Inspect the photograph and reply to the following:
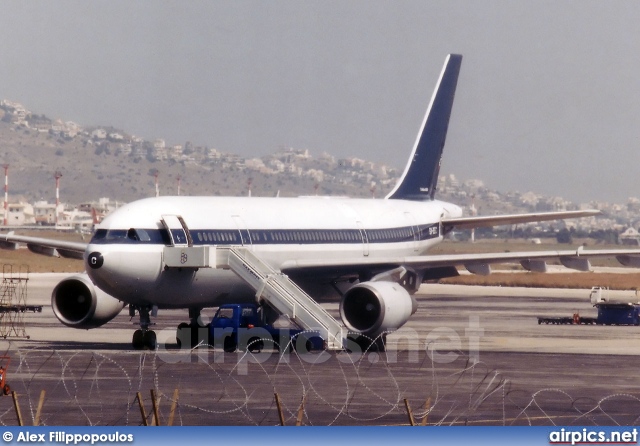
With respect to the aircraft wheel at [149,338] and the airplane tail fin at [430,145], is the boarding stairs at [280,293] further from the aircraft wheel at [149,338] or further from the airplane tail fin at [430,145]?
the airplane tail fin at [430,145]

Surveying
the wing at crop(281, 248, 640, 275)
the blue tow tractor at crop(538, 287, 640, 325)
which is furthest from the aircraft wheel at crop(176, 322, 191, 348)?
the blue tow tractor at crop(538, 287, 640, 325)

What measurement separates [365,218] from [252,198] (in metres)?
5.82

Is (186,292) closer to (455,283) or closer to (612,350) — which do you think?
(612,350)

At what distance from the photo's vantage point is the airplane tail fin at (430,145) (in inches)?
2205

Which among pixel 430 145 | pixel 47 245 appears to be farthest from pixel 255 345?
pixel 430 145

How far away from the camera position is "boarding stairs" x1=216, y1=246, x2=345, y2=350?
1481 inches

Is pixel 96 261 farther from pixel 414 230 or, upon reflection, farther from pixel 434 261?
pixel 414 230

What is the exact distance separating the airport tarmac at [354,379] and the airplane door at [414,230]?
14.1 feet

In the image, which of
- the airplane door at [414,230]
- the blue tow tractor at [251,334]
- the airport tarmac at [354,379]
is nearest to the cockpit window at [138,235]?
the airport tarmac at [354,379]

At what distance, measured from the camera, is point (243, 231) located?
4131cm

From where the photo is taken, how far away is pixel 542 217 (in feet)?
166

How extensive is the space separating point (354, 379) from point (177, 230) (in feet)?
31.2

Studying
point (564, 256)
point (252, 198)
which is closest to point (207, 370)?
point (252, 198)

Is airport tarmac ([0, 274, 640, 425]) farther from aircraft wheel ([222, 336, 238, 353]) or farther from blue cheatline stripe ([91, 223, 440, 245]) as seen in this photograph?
blue cheatline stripe ([91, 223, 440, 245])
